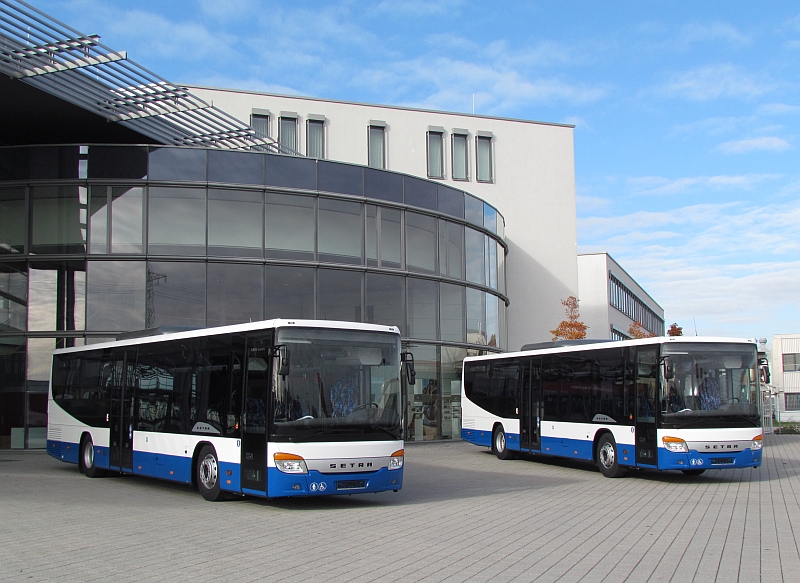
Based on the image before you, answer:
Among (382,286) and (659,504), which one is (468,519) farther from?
(382,286)

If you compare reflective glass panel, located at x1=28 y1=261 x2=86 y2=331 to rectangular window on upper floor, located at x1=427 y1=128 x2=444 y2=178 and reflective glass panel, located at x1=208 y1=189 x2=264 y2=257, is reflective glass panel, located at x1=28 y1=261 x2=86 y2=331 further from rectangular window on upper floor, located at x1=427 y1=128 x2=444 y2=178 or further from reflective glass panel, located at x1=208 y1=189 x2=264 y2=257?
rectangular window on upper floor, located at x1=427 y1=128 x2=444 y2=178

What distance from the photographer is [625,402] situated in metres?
17.3

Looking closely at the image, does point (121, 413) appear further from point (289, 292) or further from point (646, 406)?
point (646, 406)

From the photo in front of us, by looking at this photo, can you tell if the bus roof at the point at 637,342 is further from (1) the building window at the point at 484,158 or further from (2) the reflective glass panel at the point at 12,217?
(1) the building window at the point at 484,158

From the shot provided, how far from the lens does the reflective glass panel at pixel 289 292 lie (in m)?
25.0

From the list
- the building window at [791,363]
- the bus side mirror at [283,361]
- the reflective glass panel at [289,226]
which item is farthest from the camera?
the building window at [791,363]

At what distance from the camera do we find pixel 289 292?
25.2 meters

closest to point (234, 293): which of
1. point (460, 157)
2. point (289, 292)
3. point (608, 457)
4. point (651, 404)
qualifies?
point (289, 292)

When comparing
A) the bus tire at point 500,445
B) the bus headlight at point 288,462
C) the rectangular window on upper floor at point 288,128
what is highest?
the rectangular window on upper floor at point 288,128

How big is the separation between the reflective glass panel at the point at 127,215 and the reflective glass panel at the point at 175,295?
85 cm

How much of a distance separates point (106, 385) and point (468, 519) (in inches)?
362

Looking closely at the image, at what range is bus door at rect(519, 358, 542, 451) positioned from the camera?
68.7 ft

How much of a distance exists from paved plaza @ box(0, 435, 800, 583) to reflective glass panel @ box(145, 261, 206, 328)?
7.01 meters

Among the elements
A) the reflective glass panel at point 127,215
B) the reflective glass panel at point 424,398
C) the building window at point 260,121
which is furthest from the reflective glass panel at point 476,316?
the building window at point 260,121
